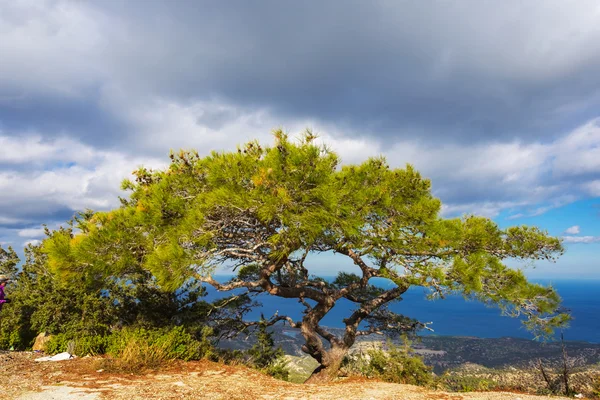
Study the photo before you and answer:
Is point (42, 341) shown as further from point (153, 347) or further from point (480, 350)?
point (480, 350)

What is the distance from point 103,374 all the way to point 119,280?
2.97 meters

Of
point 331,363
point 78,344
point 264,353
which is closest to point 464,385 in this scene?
point 331,363

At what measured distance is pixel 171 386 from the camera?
5953mm

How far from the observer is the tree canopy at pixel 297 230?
6.94 m

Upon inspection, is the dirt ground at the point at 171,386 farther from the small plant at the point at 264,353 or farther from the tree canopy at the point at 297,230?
the small plant at the point at 264,353

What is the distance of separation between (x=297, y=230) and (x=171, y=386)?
360 cm

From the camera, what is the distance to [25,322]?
33.9ft

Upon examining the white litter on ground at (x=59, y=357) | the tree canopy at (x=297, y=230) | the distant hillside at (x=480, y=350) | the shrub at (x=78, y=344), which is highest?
the tree canopy at (x=297, y=230)

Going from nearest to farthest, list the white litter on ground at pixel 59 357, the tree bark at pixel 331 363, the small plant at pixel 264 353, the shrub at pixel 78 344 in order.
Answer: the white litter on ground at pixel 59 357 → the shrub at pixel 78 344 → the tree bark at pixel 331 363 → the small plant at pixel 264 353

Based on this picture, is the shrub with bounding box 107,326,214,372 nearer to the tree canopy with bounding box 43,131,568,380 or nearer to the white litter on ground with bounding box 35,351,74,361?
the white litter on ground with bounding box 35,351,74,361

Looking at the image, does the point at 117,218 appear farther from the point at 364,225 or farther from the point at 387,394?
the point at 387,394

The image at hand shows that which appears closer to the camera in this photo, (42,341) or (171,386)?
(171,386)

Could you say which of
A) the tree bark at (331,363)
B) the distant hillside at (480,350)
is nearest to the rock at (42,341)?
the tree bark at (331,363)

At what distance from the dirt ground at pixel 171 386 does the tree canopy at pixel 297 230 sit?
6.02ft
